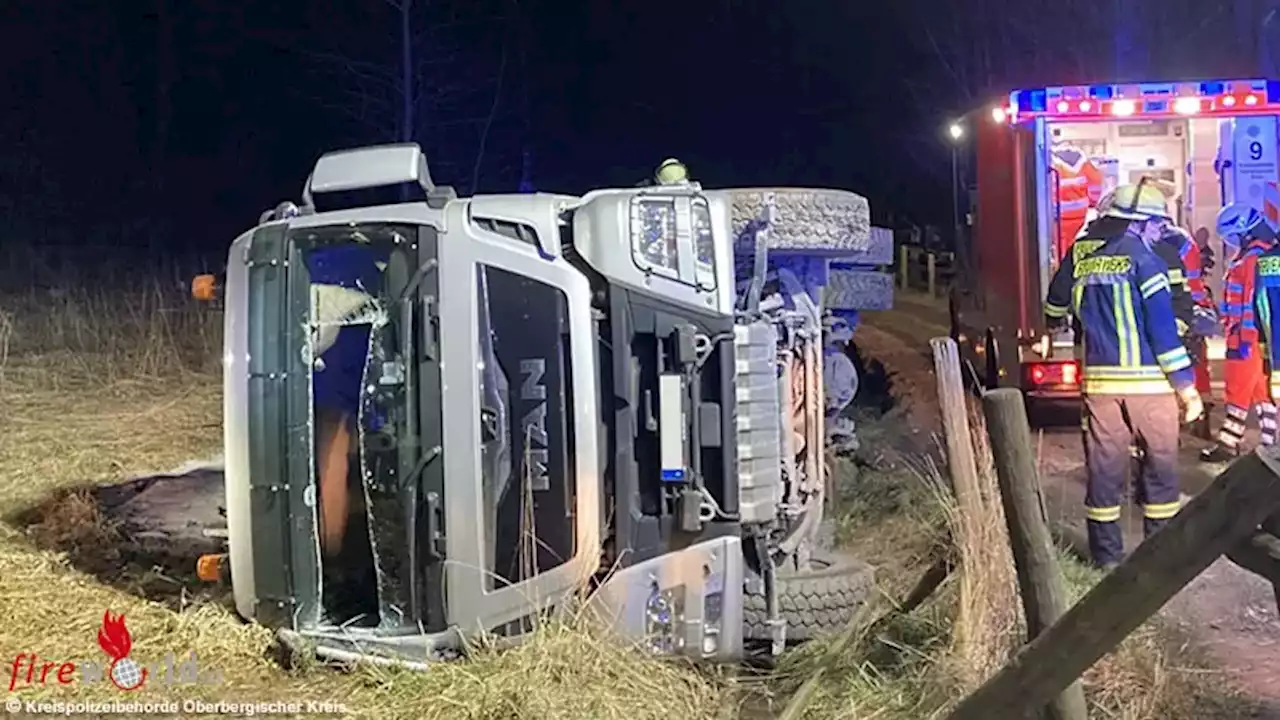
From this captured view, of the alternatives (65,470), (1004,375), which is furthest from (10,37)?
(1004,375)

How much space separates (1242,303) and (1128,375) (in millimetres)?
2741

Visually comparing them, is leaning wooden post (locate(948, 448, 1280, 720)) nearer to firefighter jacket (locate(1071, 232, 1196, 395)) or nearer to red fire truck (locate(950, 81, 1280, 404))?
firefighter jacket (locate(1071, 232, 1196, 395))

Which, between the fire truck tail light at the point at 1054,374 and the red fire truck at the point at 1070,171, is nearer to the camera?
the fire truck tail light at the point at 1054,374

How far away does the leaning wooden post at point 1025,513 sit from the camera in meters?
3.07

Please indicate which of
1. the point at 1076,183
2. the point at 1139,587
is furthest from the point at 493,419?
the point at 1076,183

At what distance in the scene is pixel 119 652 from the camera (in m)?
4.37

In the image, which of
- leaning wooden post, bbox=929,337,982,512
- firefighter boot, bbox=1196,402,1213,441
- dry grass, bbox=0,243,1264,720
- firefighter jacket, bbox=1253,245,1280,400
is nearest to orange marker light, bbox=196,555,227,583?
dry grass, bbox=0,243,1264,720

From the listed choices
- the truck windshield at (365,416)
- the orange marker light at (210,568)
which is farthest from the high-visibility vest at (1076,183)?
the orange marker light at (210,568)

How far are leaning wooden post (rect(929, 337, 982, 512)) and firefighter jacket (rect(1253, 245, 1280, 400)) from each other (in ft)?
14.1

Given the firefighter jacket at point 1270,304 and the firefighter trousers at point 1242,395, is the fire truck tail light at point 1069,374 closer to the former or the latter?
the firefighter trousers at point 1242,395

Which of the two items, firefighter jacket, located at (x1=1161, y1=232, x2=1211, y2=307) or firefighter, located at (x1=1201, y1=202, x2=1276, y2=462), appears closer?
firefighter, located at (x1=1201, y1=202, x2=1276, y2=462)

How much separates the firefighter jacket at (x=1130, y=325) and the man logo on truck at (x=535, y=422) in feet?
9.43

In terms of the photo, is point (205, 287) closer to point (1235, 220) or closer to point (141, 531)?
point (141, 531)

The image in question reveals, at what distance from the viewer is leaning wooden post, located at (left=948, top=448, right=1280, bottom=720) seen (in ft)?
8.18
